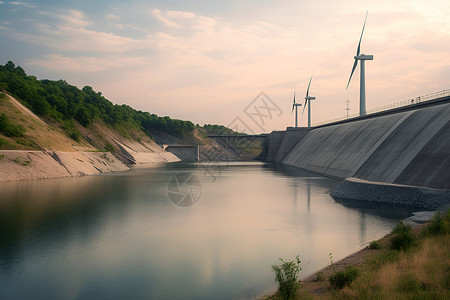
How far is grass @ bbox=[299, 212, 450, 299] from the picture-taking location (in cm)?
877

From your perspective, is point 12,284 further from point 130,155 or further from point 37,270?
point 130,155

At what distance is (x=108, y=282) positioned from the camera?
11.1 metres

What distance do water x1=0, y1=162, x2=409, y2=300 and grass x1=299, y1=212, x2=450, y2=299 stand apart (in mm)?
1990

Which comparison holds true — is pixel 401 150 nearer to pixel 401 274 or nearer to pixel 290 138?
pixel 401 274

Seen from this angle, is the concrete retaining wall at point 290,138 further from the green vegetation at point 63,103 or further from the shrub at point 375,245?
the shrub at point 375,245

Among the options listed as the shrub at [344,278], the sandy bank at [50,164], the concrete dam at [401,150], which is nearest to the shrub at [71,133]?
the sandy bank at [50,164]

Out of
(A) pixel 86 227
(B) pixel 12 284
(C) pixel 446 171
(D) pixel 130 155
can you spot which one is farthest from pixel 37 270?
(D) pixel 130 155

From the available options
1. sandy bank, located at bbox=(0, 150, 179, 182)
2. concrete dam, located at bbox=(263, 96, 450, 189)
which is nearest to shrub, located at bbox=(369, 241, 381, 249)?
concrete dam, located at bbox=(263, 96, 450, 189)

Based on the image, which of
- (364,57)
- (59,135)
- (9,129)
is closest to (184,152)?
(59,135)

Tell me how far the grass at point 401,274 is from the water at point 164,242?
6.53 feet

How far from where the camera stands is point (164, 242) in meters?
16.1

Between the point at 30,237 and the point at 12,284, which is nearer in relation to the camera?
the point at 12,284

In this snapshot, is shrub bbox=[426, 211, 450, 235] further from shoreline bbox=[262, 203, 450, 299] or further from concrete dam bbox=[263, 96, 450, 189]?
concrete dam bbox=[263, 96, 450, 189]

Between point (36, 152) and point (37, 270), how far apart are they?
39.3m
